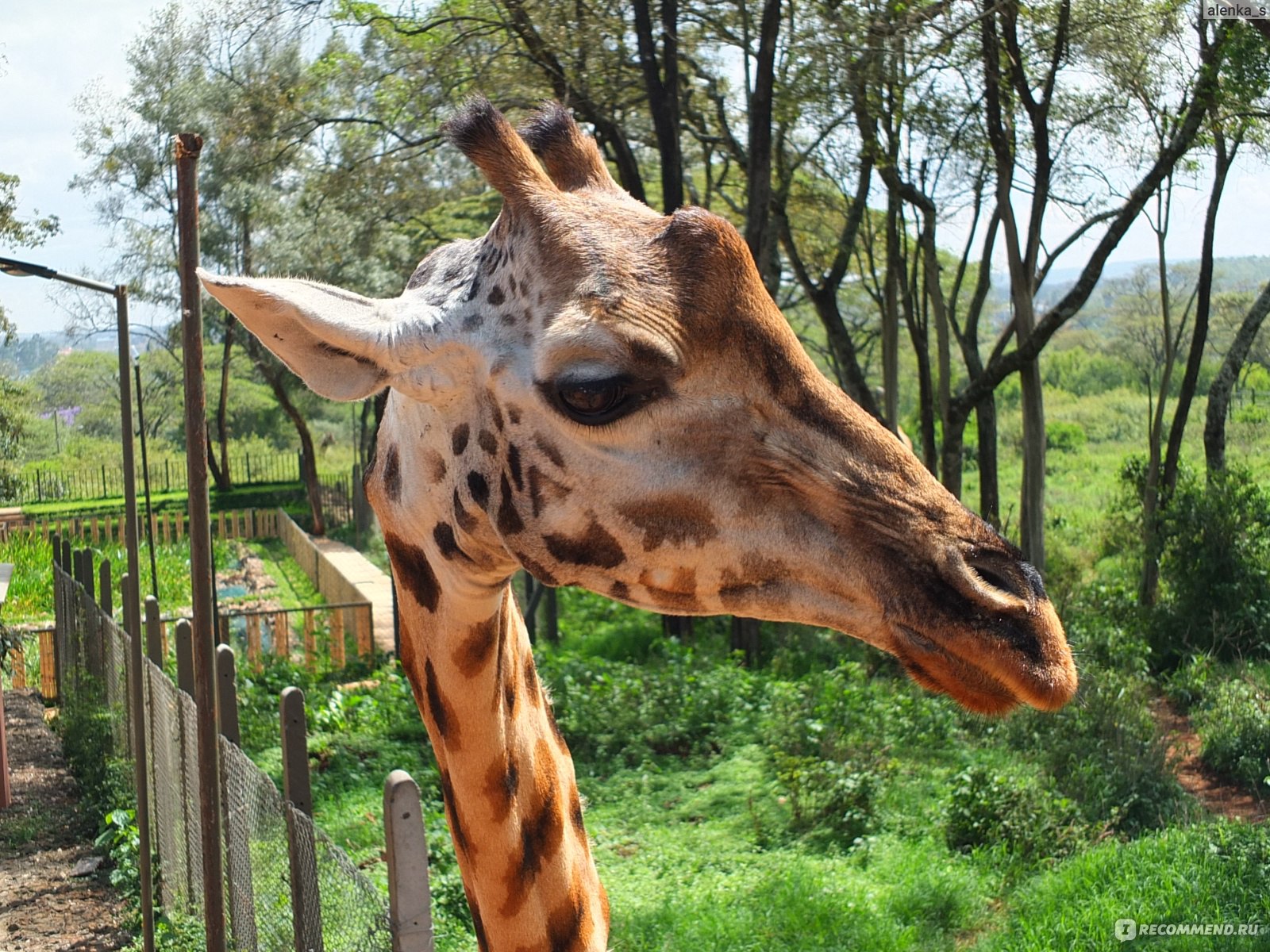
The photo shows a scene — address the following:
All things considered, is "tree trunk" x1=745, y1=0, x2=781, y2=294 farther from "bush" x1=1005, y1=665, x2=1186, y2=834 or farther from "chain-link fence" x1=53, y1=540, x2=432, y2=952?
"chain-link fence" x1=53, y1=540, x2=432, y2=952

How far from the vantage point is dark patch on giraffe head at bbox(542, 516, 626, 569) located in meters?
1.72

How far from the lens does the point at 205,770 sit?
335 centimetres

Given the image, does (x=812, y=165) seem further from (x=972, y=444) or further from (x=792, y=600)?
(x=972, y=444)

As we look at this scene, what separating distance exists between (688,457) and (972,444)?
28427 millimetres

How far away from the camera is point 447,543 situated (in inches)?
76.4

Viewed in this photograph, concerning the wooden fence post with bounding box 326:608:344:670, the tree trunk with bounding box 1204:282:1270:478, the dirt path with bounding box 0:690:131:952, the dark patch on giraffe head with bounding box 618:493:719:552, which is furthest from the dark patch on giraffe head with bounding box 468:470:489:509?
the tree trunk with bounding box 1204:282:1270:478

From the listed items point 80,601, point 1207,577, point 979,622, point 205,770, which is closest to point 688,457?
point 979,622

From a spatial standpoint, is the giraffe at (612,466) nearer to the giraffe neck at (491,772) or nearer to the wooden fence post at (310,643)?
the giraffe neck at (491,772)

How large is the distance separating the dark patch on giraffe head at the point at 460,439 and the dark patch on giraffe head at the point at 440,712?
426mm

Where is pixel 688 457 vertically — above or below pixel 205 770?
above

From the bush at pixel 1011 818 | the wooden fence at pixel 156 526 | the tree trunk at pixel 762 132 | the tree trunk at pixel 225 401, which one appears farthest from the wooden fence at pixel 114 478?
the bush at pixel 1011 818

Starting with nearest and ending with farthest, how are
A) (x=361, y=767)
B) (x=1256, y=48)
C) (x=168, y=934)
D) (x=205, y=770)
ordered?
(x=205, y=770)
(x=168, y=934)
(x=361, y=767)
(x=1256, y=48)

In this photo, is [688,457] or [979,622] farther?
[688,457]

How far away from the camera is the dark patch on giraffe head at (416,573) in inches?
79.7
